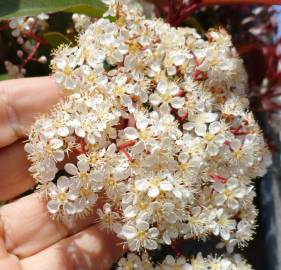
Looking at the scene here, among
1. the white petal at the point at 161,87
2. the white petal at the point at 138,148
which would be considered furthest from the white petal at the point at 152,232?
the white petal at the point at 161,87

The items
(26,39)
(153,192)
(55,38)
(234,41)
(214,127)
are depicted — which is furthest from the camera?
(234,41)

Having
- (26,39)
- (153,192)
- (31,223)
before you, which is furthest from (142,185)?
(26,39)

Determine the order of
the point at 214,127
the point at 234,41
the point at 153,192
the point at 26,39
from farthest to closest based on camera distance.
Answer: the point at 234,41 → the point at 26,39 → the point at 214,127 → the point at 153,192

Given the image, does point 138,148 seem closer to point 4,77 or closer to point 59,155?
point 59,155

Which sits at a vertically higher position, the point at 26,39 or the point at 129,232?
the point at 26,39

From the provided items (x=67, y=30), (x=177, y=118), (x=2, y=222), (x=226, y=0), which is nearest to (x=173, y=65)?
(x=177, y=118)

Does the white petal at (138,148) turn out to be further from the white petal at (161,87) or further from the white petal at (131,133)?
the white petal at (161,87)

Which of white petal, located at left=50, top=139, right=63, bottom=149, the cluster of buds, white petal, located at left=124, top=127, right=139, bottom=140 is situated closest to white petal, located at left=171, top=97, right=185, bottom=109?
white petal, located at left=124, top=127, right=139, bottom=140
